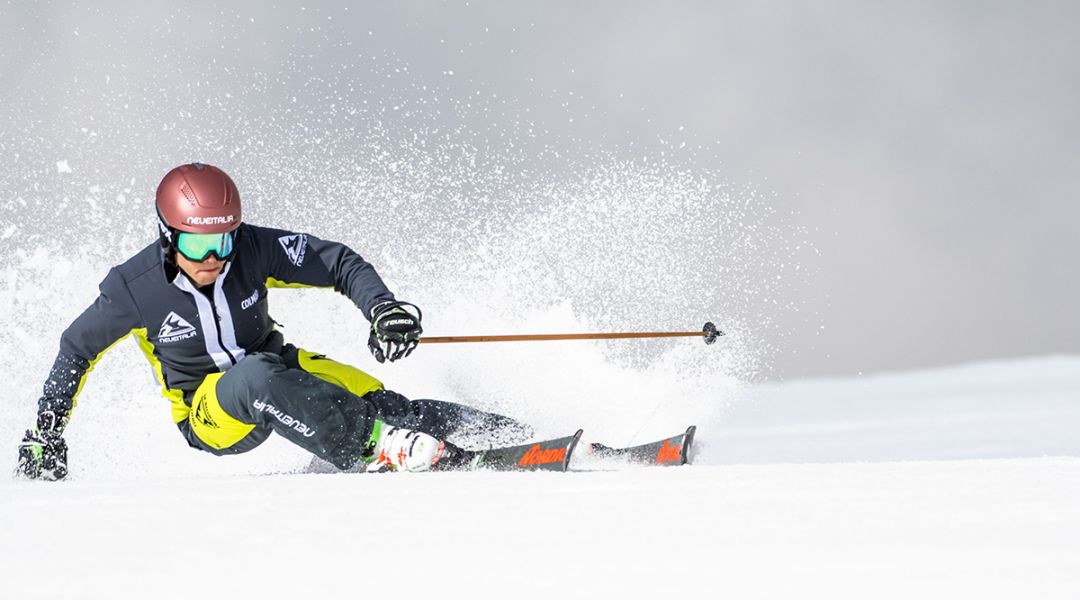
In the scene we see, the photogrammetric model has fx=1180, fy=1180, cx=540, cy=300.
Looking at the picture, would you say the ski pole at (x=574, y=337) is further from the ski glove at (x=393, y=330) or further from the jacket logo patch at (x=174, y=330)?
the jacket logo patch at (x=174, y=330)

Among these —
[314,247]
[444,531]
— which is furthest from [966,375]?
[444,531]

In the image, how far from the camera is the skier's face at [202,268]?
158 inches

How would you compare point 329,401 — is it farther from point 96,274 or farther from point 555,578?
point 96,274

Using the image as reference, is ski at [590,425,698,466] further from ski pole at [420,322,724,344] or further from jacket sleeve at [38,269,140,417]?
jacket sleeve at [38,269,140,417]

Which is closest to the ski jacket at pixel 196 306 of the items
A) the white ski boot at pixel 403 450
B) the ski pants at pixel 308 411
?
the ski pants at pixel 308 411

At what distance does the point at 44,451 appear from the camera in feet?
13.6

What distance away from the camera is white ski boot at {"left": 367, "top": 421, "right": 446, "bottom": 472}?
12.5 ft

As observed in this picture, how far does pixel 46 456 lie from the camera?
4141 mm

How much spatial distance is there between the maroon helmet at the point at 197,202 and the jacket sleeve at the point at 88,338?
310mm

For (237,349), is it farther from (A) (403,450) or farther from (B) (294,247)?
(A) (403,450)

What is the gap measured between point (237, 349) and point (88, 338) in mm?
507

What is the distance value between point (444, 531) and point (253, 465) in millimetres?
3311

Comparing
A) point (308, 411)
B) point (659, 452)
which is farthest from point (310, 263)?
point (659, 452)

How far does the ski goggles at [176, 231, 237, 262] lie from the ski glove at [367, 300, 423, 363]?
21.8 inches
